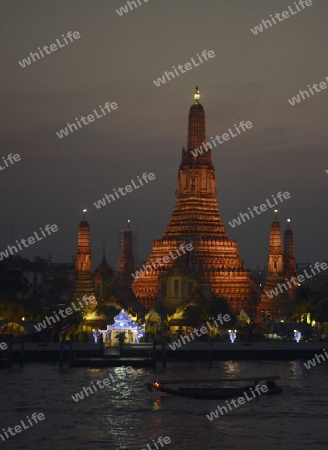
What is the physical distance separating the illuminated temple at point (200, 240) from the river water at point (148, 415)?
4239 centimetres

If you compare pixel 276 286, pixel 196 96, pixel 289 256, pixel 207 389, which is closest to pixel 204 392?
pixel 207 389

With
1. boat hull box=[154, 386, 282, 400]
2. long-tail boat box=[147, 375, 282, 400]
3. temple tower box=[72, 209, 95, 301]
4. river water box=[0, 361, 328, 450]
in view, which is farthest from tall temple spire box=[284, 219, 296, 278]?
boat hull box=[154, 386, 282, 400]

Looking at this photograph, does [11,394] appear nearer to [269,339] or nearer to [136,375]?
[136,375]

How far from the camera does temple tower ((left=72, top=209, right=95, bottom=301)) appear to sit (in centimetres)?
12769

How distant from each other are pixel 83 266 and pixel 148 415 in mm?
64101

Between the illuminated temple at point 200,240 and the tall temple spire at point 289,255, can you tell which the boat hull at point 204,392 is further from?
the tall temple spire at point 289,255

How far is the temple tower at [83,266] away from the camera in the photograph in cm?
12769

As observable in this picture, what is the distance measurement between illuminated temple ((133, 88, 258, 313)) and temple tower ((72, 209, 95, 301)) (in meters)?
5.60

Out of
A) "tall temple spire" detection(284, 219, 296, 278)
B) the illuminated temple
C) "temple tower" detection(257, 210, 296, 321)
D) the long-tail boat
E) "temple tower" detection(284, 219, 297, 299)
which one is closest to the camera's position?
the long-tail boat

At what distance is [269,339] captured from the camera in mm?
105625

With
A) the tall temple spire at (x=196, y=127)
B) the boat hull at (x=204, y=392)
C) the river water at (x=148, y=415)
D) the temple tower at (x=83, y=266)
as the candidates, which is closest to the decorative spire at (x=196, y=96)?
the tall temple spire at (x=196, y=127)

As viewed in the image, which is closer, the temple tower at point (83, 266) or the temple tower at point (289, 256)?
the temple tower at point (83, 266)

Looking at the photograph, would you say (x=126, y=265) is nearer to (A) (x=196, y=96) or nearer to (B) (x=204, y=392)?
(A) (x=196, y=96)

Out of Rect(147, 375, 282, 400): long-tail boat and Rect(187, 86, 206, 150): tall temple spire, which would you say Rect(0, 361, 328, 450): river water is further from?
Rect(187, 86, 206, 150): tall temple spire
